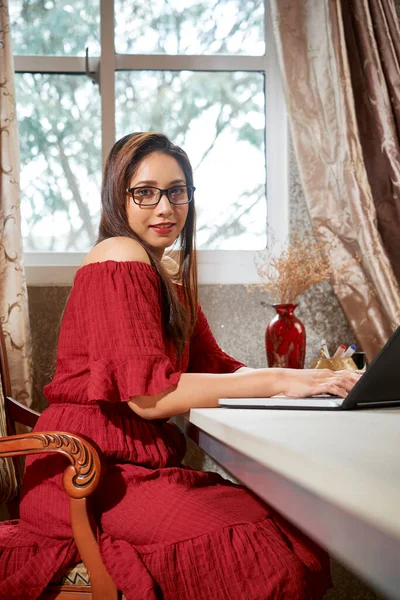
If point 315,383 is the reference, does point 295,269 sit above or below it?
above

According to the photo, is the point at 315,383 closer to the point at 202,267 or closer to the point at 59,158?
the point at 202,267

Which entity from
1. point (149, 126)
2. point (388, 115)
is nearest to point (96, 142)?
point (149, 126)

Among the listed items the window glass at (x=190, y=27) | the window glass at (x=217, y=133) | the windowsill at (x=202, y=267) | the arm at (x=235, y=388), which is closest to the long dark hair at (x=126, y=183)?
the arm at (x=235, y=388)

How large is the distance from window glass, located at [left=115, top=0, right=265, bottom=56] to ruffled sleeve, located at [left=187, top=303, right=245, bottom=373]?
1469mm

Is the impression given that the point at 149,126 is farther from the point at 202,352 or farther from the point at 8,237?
the point at 202,352

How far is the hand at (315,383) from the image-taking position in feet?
4.10

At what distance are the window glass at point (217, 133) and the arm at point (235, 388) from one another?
1610 mm

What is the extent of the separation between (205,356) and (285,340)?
0.51m

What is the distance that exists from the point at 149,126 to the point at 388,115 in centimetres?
98

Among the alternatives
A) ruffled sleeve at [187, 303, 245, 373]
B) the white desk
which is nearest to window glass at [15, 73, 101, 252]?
ruffled sleeve at [187, 303, 245, 373]

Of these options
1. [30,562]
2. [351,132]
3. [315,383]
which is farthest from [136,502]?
[351,132]

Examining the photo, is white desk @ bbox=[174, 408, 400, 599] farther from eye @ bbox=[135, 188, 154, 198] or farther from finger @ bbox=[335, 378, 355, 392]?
eye @ bbox=[135, 188, 154, 198]

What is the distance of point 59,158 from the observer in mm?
2834

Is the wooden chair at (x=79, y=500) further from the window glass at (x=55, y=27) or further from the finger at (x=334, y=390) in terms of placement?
the window glass at (x=55, y=27)
